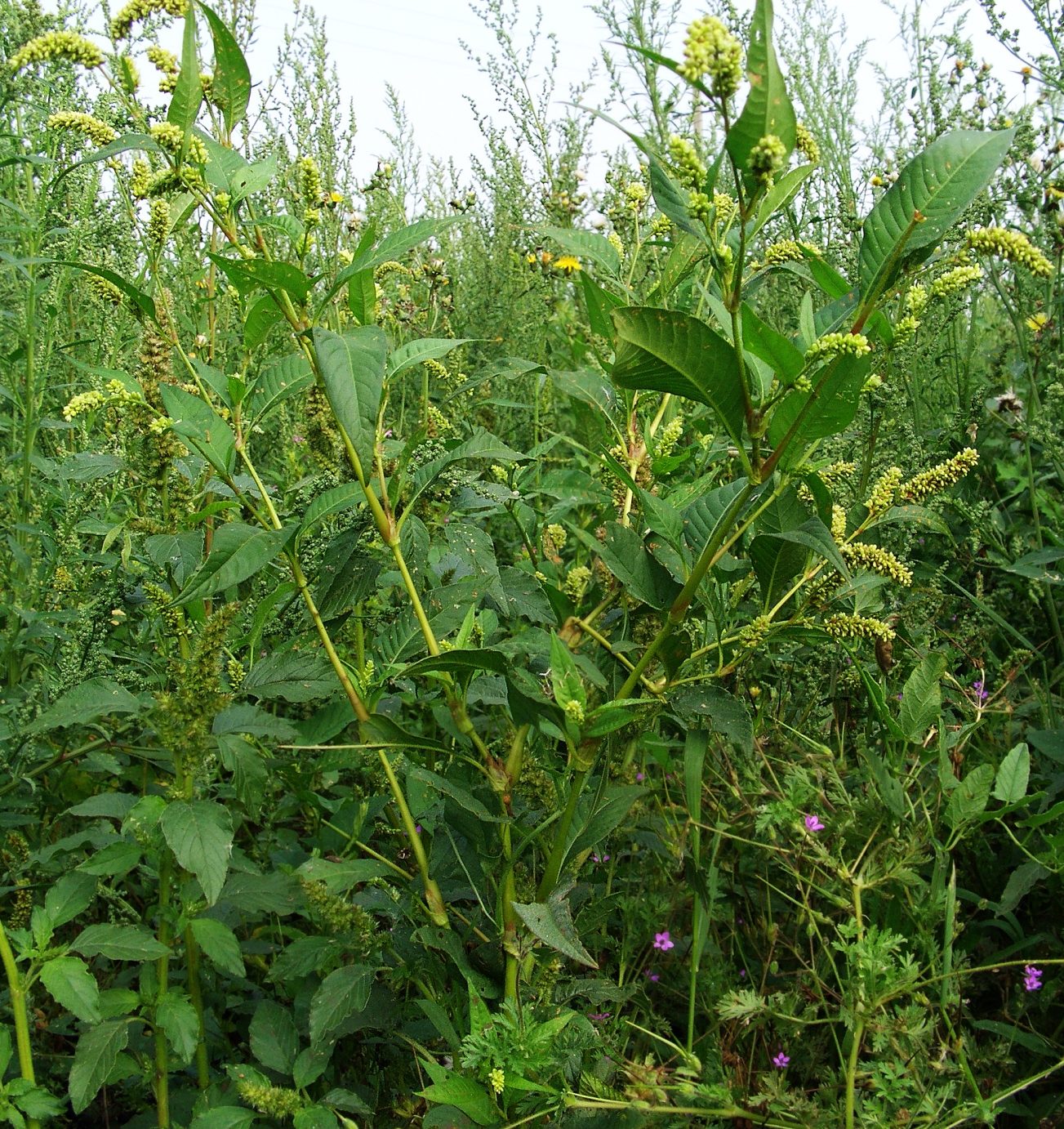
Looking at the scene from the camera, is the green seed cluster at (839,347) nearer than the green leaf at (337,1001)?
Yes

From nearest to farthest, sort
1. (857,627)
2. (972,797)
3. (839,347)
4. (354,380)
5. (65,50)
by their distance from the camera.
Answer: (839,347), (354,380), (857,627), (972,797), (65,50)

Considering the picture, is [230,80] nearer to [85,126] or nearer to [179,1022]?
[85,126]

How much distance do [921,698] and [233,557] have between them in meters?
0.92

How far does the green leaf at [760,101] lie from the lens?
827 mm

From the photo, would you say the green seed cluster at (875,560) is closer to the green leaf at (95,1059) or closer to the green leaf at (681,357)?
the green leaf at (681,357)

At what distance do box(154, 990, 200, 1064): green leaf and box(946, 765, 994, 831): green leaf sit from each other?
1033 millimetres

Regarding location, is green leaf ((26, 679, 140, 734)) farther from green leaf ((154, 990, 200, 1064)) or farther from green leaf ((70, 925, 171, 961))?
green leaf ((154, 990, 200, 1064))

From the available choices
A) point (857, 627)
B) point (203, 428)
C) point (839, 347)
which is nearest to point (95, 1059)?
point (203, 428)

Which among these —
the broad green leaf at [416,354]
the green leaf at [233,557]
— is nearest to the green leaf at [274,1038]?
the green leaf at [233,557]

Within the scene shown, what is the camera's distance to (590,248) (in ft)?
4.63

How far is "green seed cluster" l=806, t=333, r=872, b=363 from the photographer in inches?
34.7

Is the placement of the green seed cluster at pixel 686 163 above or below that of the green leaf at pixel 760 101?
below


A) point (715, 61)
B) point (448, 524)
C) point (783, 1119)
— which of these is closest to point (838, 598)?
point (448, 524)

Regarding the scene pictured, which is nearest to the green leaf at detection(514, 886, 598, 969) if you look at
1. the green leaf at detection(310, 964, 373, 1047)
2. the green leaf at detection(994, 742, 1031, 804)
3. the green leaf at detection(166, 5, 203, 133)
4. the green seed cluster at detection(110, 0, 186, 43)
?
the green leaf at detection(310, 964, 373, 1047)
